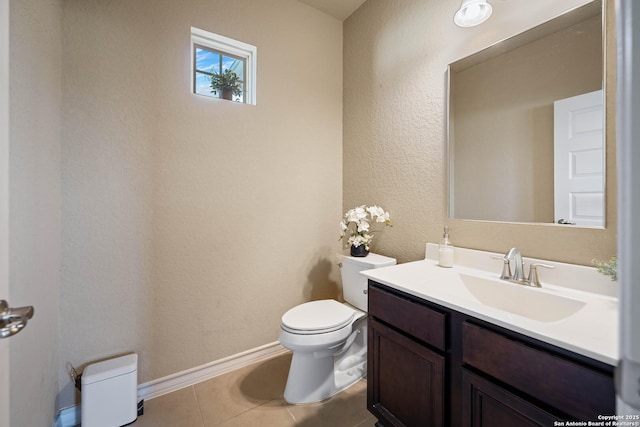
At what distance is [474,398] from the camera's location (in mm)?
946

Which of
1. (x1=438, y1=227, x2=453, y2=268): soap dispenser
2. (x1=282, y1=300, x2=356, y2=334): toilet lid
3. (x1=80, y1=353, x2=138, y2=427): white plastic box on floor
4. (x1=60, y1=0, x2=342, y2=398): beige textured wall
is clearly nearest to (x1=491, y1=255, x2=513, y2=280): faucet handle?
(x1=438, y1=227, x2=453, y2=268): soap dispenser

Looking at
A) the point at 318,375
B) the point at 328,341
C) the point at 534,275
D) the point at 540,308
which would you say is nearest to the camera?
the point at 540,308

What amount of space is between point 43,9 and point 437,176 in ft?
6.85

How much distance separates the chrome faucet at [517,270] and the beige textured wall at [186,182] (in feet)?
4.51

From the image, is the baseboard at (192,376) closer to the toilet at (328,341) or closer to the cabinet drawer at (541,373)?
the toilet at (328,341)

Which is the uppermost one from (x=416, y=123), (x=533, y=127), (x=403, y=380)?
(x=416, y=123)

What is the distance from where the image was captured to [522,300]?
3.76ft

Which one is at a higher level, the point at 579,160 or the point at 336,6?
the point at 336,6

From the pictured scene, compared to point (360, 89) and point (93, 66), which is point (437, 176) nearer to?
point (360, 89)

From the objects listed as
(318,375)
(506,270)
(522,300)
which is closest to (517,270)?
(506,270)

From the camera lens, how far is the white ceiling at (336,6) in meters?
2.18

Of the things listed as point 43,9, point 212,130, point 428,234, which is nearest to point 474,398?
point 428,234

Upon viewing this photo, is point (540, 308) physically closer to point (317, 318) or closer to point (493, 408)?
point (493, 408)

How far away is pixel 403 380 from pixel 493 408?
39 cm
